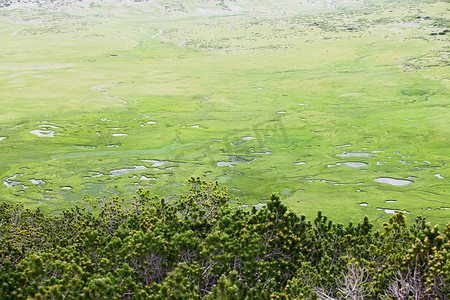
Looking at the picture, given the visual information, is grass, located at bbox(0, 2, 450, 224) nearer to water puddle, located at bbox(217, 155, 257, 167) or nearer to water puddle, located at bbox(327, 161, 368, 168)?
water puddle, located at bbox(217, 155, 257, 167)

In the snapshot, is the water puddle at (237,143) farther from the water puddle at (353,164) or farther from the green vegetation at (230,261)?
the green vegetation at (230,261)

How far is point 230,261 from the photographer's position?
9406mm

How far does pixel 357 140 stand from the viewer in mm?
28359

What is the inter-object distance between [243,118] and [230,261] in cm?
2568

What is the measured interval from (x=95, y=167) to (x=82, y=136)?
671 cm

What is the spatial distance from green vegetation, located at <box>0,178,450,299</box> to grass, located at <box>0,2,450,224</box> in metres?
7.05

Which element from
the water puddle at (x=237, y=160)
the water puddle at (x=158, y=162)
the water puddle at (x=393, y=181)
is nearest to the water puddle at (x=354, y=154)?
the water puddle at (x=393, y=181)

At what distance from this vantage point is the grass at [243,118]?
67.3ft

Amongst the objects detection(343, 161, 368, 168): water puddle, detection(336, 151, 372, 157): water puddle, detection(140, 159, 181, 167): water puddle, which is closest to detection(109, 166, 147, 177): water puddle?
detection(140, 159, 181, 167): water puddle

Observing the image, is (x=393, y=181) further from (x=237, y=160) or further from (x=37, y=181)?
(x=37, y=181)

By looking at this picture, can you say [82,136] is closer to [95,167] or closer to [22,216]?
[95,167]

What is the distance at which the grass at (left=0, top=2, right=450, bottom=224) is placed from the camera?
20516 mm

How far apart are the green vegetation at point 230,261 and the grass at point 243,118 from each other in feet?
23.1

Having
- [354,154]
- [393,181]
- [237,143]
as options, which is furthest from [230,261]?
[237,143]
